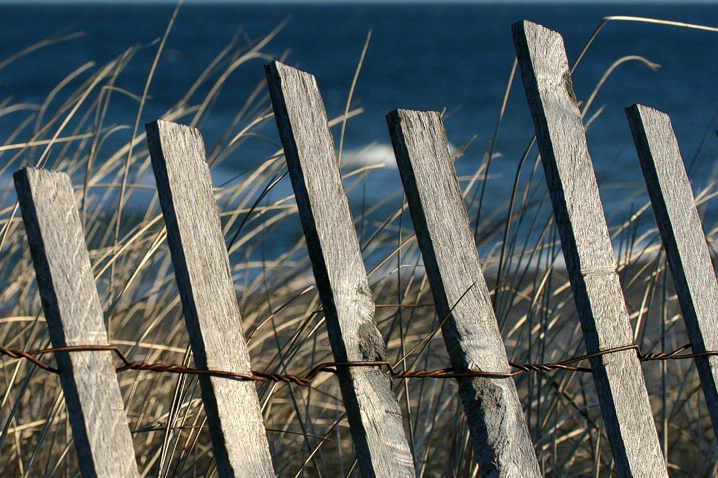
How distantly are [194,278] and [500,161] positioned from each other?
27.6 ft

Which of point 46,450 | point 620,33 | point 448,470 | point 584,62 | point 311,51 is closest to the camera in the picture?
point 448,470

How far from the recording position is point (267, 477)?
A: 865mm

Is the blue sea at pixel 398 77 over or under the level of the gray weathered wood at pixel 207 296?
over

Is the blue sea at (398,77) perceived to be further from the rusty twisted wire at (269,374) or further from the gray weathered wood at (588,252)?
the rusty twisted wire at (269,374)

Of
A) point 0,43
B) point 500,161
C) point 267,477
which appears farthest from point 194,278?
point 0,43

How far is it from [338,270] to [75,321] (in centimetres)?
28

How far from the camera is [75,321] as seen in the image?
0.80 metres

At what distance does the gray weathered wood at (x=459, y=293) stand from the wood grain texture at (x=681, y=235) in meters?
0.35

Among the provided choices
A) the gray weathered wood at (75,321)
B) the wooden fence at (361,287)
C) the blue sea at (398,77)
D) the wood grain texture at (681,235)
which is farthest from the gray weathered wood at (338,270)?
the blue sea at (398,77)

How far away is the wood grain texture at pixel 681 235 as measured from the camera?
1223mm

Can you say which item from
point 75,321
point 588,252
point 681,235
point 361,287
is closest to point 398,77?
point 681,235

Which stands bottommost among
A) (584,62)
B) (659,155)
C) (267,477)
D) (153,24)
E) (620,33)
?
(267,477)

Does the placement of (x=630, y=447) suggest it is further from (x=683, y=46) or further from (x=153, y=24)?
(x=153, y=24)

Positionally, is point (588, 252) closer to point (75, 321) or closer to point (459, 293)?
point (459, 293)
